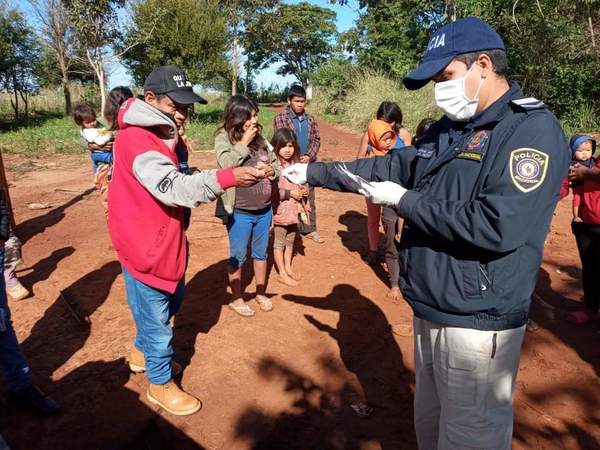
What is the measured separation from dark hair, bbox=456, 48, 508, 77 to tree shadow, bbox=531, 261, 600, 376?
2.83 m

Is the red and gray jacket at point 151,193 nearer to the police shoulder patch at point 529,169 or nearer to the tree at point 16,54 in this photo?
the police shoulder patch at point 529,169

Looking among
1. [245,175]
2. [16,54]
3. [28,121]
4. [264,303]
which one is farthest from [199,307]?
[16,54]

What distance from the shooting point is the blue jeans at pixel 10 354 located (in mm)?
2588

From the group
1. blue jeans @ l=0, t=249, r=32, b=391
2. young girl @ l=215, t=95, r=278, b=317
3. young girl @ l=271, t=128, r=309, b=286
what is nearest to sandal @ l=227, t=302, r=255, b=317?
young girl @ l=215, t=95, r=278, b=317

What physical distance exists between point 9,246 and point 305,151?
355 cm

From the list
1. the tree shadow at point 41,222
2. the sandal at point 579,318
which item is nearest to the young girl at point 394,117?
the sandal at point 579,318

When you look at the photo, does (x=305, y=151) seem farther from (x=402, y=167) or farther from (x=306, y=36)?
(x=306, y=36)

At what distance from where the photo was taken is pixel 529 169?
1.47 m

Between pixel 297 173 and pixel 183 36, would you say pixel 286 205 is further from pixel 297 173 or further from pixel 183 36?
pixel 183 36

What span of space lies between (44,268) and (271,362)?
3.20 metres

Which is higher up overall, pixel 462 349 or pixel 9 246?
pixel 462 349

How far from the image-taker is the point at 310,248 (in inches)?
230

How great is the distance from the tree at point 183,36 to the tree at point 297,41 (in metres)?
20.1

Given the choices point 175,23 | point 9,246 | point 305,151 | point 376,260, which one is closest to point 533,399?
point 376,260
